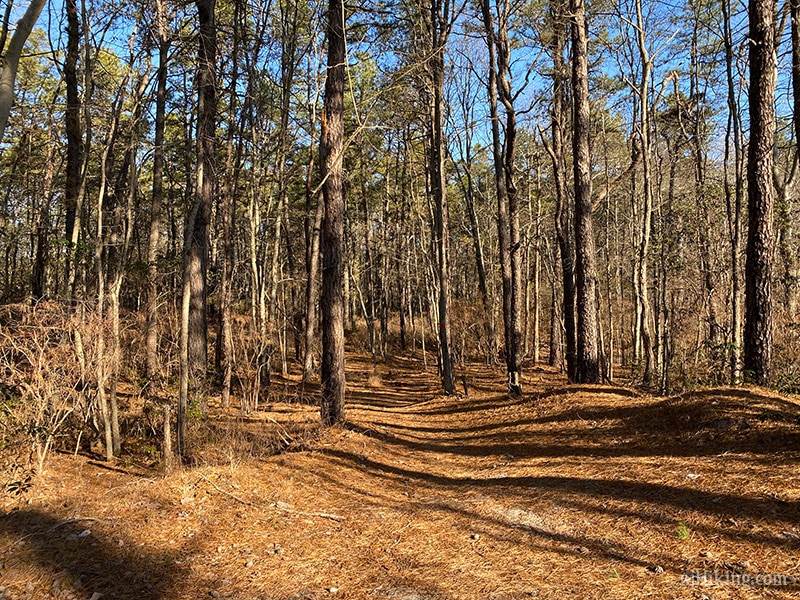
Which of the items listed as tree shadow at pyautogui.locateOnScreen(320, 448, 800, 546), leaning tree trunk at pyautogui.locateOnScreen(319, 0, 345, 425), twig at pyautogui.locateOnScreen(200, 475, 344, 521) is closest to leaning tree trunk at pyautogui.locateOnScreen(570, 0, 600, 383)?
tree shadow at pyautogui.locateOnScreen(320, 448, 800, 546)

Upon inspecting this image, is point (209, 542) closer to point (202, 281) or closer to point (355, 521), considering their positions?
point (355, 521)

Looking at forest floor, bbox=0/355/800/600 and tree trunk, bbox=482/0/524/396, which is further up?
tree trunk, bbox=482/0/524/396

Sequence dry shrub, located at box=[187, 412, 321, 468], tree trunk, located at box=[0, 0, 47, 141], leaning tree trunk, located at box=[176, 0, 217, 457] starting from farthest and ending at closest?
dry shrub, located at box=[187, 412, 321, 468], leaning tree trunk, located at box=[176, 0, 217, 457], tree trunk, located at box=[0, 0, 47, 141]

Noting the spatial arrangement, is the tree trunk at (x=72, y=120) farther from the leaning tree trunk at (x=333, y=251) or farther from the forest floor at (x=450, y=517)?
the forest floor at (x=450, y=517)

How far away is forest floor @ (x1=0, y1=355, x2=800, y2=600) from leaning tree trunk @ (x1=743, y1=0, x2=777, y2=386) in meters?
0.84

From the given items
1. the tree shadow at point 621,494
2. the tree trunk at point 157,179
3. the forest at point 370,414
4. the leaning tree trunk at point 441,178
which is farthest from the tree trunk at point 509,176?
the tree trunk at point 157,179

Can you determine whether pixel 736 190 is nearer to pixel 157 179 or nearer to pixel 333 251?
pixel 333 251

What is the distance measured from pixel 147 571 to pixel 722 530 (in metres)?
4.58

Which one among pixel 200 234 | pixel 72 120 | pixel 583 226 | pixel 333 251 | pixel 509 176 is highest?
pixel 72 120

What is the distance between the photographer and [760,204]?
6992 mm

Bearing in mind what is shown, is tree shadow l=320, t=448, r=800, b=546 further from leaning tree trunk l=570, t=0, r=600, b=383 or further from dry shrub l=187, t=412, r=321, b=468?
leaning tree trunk l=570, t=0, r=600, b=383

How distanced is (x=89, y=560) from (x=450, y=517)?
3164 millimetres

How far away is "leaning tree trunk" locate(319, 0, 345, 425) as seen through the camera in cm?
818

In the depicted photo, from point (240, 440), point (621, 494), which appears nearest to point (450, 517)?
point (621, 494)
